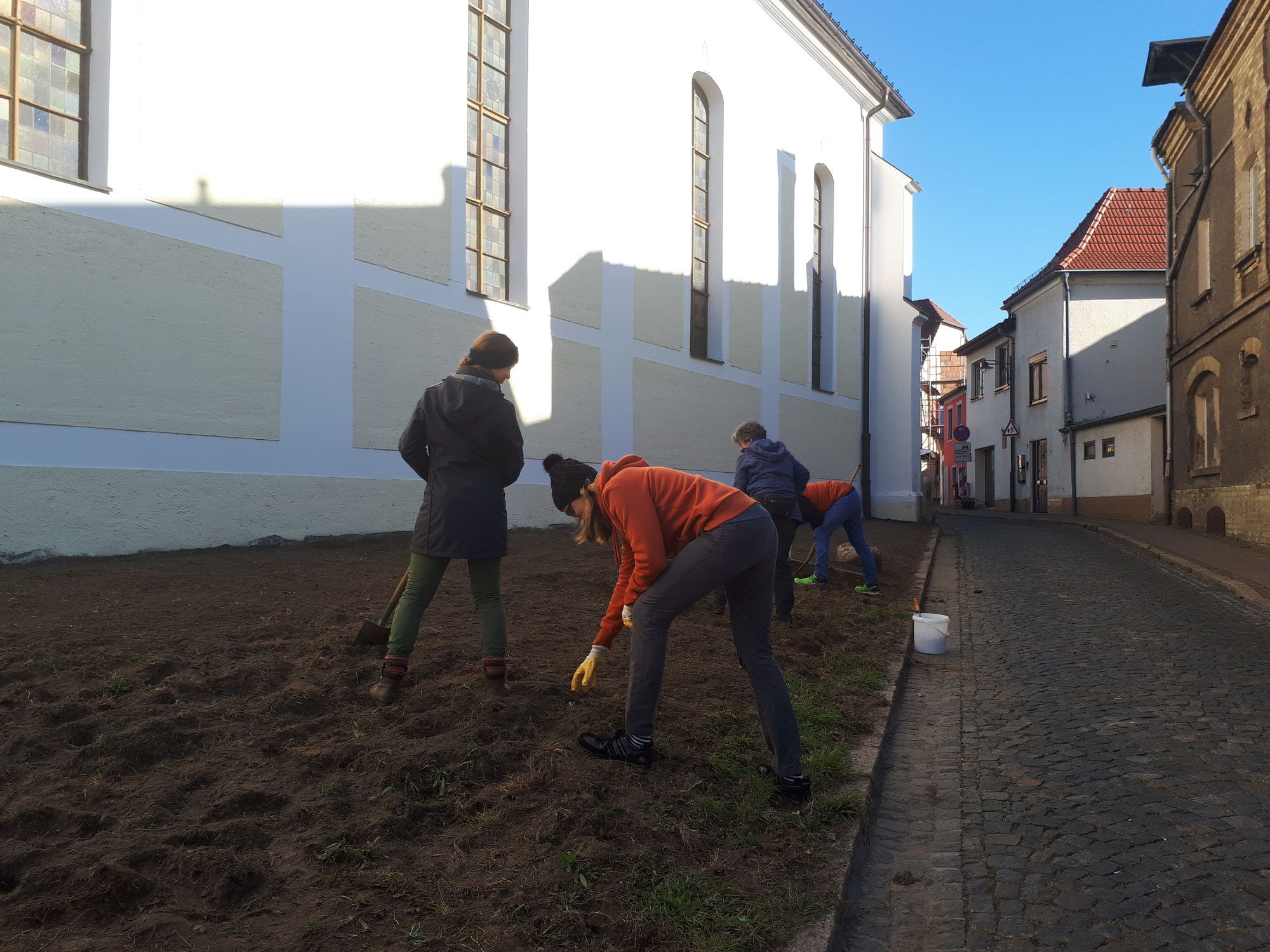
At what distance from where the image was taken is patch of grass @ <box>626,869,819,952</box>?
2.62 meters

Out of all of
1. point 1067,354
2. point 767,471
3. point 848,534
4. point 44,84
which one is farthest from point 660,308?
point 1067,354

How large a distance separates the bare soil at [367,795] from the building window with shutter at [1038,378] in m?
28.7

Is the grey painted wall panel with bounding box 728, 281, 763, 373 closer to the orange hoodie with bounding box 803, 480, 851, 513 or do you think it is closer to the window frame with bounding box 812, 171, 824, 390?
the window frame with bounding box 812, 171, 824, 390

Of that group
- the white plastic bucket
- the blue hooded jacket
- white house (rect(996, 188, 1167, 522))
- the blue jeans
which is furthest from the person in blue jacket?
white house (rect(996, 188, 1167, 522))

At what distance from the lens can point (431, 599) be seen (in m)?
4.55

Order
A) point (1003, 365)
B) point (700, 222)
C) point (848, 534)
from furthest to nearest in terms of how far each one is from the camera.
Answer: point (1003, 365)
point (700, 222)
point (848, 534)

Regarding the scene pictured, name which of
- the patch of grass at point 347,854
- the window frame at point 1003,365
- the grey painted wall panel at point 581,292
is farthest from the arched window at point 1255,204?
the window frame at point 1003,365

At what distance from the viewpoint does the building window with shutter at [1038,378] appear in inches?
1249

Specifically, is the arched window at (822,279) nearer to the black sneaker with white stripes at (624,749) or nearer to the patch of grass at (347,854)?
the black sneaker with white stripes at (624,749)

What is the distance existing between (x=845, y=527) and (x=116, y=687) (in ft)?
22.9

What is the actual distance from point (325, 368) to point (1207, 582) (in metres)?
10.8

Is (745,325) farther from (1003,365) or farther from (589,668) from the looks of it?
(1003,365)

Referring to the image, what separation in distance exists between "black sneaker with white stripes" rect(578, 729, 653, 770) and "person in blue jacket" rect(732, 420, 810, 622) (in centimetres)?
354

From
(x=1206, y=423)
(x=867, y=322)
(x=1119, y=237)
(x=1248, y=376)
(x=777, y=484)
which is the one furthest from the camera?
(x=1119, y=237)
